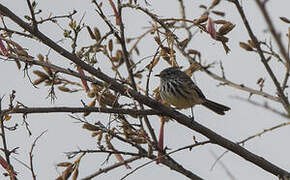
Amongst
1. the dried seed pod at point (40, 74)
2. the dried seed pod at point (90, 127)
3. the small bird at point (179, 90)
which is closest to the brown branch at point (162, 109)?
the dried seed pod at point (90, 127)

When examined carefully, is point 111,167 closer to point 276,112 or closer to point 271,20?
point 276,112

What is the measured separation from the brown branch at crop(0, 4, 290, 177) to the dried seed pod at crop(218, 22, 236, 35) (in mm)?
640

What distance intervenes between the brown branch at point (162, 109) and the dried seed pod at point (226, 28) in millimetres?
640

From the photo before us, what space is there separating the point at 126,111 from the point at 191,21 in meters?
0.74

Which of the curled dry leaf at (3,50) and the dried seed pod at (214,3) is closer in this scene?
the dried seed pod at (214,3)

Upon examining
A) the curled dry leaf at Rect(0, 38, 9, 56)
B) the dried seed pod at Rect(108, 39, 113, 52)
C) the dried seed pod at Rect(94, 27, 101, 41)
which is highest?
the curled dry leaf at Rect(0, 38, 9, 56)

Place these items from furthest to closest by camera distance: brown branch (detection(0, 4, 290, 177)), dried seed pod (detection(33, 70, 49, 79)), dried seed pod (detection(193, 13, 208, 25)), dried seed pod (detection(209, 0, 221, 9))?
dried seed pod (detection(33, 70, 49, 79)) < dried seed pod (detection(193, 13, 208, 25)) < brown branch (detection(0, 4, 290, 177)) < dried seed pod (detection(209, 0, 221, 9))

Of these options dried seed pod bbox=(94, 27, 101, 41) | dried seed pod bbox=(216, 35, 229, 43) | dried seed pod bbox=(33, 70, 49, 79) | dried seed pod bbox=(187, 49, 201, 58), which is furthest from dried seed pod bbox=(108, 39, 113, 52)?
dried seed pod bbox=(187, 49, 201, 58)

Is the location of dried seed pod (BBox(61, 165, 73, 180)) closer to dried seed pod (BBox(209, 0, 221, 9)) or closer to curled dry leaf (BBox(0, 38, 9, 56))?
curled dry leaf (BBox(0, 38, 9, 56))

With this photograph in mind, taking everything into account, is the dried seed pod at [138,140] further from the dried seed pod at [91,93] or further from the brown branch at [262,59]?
the brown branch at [262,59]

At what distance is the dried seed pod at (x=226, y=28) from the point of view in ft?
11.2

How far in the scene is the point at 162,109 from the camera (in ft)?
11.6

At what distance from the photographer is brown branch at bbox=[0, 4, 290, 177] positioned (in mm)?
3197

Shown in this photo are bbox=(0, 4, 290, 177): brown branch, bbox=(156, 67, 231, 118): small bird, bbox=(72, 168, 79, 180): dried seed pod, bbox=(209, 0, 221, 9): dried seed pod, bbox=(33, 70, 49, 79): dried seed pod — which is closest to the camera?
bbox=(209, 0, 221, 9): dried seed pod
